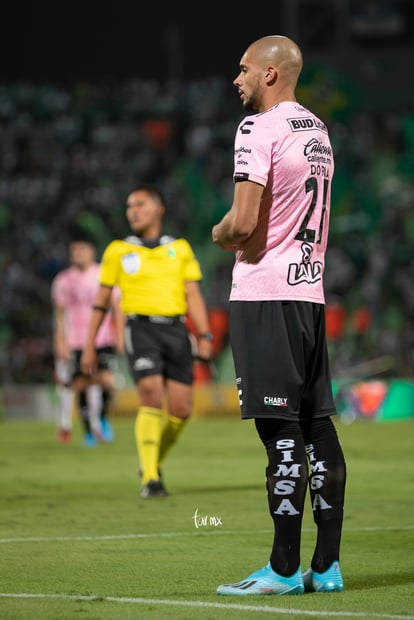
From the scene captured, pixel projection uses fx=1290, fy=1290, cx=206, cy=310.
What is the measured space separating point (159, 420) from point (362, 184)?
84.1ft

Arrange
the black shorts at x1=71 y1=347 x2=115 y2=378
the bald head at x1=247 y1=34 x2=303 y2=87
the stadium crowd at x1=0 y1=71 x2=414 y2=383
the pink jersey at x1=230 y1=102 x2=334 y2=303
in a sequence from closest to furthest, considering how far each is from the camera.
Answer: the pink jersey at x1=230 y1=102 x2=334 y2=303 < the bald head at x1=247 y1=34 x2=303 y2=87 < the black shorts at x1=71 y1=347 x2=115 y2=378 < the stadium crowd at x1=0 y1=71 x2=414 y2=383

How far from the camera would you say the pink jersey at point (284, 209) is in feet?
18.1

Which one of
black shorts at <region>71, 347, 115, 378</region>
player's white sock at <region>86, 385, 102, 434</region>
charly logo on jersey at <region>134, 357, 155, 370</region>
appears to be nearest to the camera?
charly logo on jersey at <region>134, 357, 155, 370</region>

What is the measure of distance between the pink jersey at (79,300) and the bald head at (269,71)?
11309mm

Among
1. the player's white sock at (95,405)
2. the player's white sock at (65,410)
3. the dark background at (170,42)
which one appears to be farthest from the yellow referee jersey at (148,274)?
the dark background at (170,42)

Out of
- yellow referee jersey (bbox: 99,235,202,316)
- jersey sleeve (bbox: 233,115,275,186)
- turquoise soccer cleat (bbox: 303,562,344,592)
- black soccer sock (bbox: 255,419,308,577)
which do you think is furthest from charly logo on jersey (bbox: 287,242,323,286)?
yellow referee jersey (bbox: 99,235,202,316)

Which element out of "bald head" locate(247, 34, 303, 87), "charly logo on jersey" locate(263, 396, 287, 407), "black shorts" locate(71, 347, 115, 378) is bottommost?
"black shorts" locate(71, 347, 115, 378)

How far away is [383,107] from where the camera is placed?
4075 centimetres

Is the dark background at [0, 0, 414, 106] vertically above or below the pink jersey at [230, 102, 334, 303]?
above

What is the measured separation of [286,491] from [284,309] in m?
0.78

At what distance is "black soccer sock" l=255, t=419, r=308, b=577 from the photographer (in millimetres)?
5426

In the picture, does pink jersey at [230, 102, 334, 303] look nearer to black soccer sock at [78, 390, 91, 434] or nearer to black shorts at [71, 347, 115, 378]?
black soccer sock at [78, 390, 91, 434]

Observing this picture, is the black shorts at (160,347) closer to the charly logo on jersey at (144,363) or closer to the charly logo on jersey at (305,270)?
the charly logo on jersey at (144,363)

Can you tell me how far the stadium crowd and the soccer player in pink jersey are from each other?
19.8 meters
